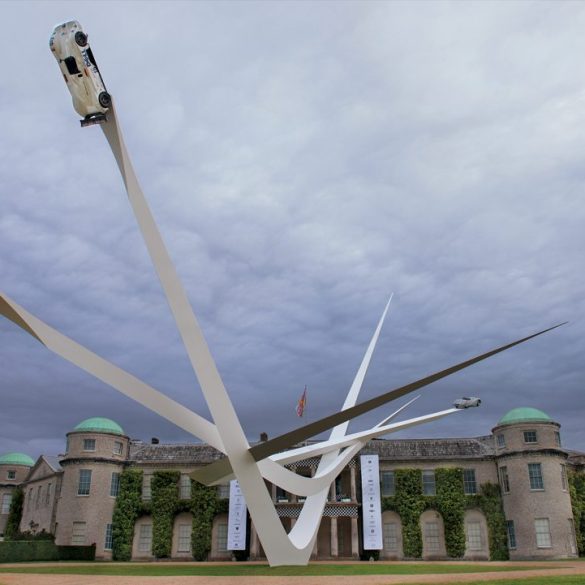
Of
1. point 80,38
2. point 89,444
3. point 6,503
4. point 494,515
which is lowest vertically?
point 494,515

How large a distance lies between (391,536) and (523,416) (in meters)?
11.4

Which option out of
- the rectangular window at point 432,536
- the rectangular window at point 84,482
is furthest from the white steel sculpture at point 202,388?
the rectangular window at point 84,482

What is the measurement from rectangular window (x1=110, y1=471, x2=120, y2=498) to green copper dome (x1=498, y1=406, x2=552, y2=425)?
25.8 m

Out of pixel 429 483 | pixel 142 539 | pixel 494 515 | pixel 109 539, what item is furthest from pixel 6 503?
pixel 494 515

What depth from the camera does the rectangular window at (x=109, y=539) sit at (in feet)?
130

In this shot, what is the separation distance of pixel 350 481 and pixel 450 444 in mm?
7648

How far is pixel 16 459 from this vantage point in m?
54.9

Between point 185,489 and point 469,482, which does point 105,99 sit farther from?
point 469,482

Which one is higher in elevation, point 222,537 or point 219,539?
point 222,537

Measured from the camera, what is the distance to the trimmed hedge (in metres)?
33.0

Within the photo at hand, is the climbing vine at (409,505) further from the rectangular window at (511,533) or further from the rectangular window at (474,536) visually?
the rectangular window at (511,533)

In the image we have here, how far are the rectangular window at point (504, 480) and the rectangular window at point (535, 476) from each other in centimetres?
154

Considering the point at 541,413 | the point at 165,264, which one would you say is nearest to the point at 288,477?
the point at 165,264

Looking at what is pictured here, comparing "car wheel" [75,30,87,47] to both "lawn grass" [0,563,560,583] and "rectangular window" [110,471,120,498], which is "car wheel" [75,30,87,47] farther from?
"rectangular window" [110,471,120,498]
